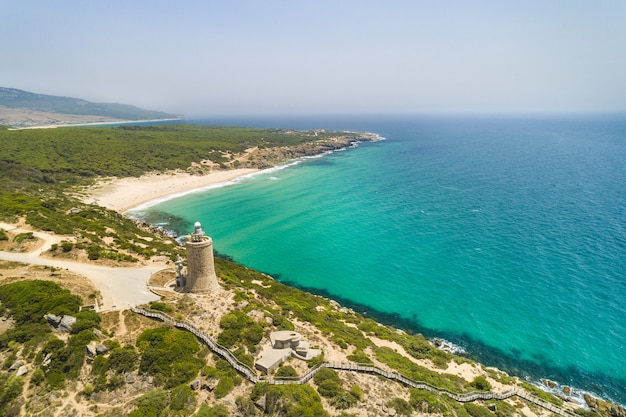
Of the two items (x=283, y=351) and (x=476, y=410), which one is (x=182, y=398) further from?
(x=476, y=410)

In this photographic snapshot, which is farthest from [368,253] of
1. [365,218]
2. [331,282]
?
[365,218]

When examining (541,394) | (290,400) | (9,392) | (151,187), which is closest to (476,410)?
(541,394)

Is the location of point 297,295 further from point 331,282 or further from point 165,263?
point 165,263

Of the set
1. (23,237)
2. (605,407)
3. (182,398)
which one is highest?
(23,237)

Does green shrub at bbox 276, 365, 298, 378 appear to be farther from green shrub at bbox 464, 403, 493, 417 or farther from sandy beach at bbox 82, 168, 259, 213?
sandy beach at bbox 82, 168, 259, 213

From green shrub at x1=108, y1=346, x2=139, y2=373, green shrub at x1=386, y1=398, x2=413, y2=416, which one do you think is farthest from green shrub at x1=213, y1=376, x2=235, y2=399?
green shrub at x1=386, y1=398, x2=413, y2=416

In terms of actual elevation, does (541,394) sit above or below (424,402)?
below

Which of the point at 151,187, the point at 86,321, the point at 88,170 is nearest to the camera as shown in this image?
the point at 86,321
